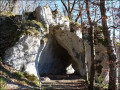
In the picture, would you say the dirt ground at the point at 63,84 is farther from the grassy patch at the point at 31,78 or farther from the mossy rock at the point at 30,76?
the mossy rock at the point at 30,76

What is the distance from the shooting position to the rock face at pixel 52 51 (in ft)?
22.9

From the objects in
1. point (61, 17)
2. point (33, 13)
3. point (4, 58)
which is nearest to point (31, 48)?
point (4, 58)

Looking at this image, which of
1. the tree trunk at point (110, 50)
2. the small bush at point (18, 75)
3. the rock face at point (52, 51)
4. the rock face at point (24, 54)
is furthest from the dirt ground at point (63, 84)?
the tree trunk at point (110, 50)

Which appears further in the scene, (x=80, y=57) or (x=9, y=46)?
(x=80, y=57)

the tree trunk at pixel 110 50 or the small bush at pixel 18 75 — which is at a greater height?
the tree trunk at pixel 110 50

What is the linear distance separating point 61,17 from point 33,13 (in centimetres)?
220

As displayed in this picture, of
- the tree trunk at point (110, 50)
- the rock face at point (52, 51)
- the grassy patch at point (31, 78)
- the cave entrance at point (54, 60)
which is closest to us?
the tree trunk at point (110, 50)

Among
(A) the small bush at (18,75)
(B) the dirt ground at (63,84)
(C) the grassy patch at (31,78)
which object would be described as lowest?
(B) the dirt ground at (63,84)

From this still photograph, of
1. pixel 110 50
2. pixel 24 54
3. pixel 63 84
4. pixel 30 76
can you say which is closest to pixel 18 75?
pixel 30 76

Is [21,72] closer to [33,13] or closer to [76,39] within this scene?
[33,13]

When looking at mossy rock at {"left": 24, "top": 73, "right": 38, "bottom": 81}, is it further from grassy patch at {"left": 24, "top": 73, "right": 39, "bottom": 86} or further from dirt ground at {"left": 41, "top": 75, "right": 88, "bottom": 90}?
dirt ground at {"left": 41, "top": 75, "right": 88, "bottom": 90}

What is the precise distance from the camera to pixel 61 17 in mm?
9508

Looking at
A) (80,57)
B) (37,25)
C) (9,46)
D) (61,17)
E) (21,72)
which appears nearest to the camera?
(21,72)

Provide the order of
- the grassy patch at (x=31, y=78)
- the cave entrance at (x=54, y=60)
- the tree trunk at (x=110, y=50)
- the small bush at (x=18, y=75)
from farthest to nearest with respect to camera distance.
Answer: the cave entrance at (x=54, y=60) < the grassy patch at (x=31, y=78) < the small bush at (x=18, y=75) < the tree trunk at (x=110, y=50)
